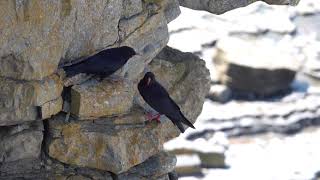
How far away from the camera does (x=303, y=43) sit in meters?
34.9

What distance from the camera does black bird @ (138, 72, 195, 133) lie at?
488 inches

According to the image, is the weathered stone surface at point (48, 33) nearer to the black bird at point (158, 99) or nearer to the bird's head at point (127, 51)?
the bird's head at point (127, 51)

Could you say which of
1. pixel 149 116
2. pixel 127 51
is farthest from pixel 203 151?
pixel 127 51

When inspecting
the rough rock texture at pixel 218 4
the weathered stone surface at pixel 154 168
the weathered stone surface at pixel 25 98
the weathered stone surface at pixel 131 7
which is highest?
the weathered stone surface at pixel 131 7

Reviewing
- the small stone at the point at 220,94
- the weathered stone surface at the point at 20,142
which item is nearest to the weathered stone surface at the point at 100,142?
the weathered stone surface at the point at 20,142

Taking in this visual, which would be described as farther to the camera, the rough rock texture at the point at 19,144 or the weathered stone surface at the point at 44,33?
the rough rock texture at the point at 19,144

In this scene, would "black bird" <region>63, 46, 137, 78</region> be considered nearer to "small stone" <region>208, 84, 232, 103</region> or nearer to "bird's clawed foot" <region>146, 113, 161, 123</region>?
"bird's clawed foot" <region>146, 113, 161, 123</region>

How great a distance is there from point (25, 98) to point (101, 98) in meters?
1.30

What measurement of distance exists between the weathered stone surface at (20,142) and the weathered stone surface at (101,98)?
27.6 inches

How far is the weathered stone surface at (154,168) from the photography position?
492 inches

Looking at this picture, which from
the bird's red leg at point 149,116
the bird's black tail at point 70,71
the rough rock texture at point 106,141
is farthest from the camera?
the bird's red leg at point 149,116

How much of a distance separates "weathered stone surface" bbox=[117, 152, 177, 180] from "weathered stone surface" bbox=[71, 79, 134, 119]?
1.18m

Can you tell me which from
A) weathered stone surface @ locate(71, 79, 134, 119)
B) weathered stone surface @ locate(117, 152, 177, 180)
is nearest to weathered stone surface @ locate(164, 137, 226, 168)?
weathered stone surface @ locate(117, 152, 177, 180)

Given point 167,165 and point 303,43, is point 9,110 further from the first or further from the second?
point 303,43
